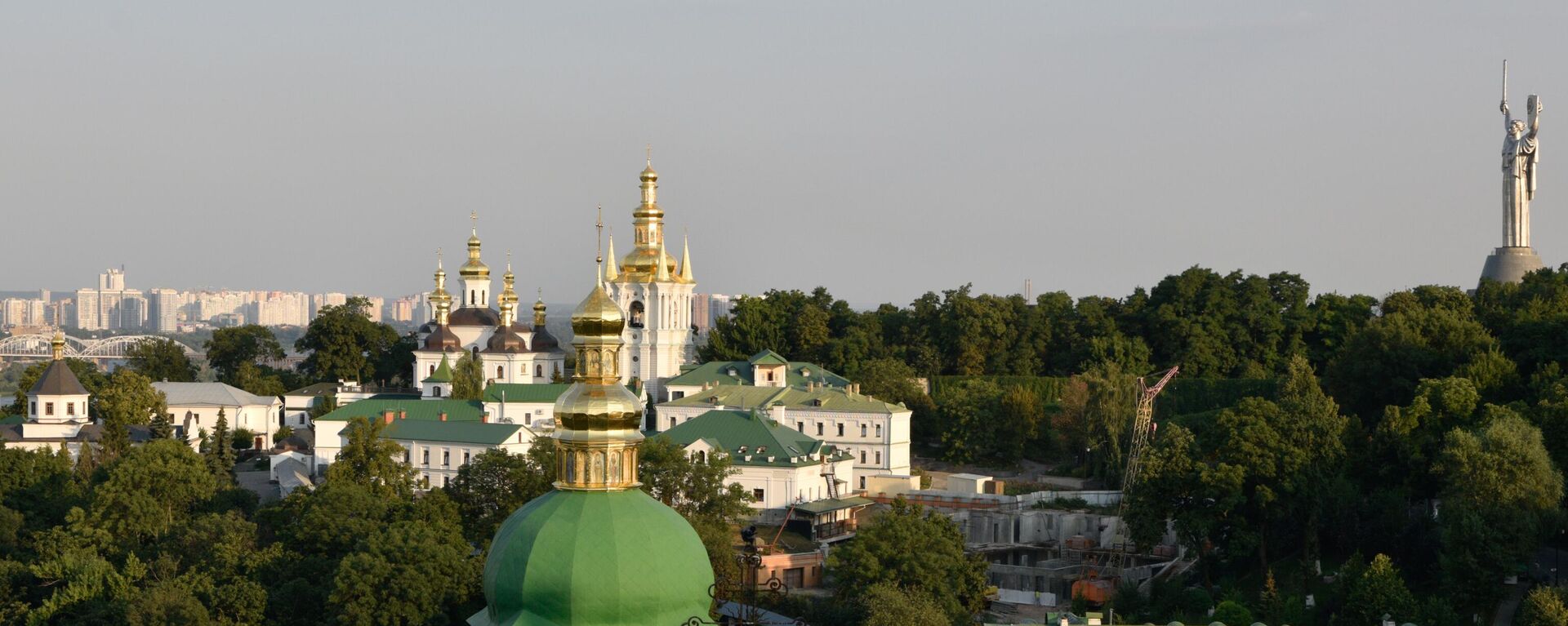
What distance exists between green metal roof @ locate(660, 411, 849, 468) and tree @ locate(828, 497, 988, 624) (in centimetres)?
949

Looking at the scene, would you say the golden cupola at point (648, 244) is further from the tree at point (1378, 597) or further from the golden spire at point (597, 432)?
the golden spire at point (597, 432)

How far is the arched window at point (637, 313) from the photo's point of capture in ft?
198

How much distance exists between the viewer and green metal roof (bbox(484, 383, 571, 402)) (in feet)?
178

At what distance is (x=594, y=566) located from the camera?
15852 mm

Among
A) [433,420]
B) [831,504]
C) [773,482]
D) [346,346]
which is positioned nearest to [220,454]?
[433,420]

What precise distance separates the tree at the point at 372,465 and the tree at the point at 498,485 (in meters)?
2.03

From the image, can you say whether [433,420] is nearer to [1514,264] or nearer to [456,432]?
[456,432]

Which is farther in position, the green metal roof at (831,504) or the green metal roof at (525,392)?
the green metal roof at (525,392)

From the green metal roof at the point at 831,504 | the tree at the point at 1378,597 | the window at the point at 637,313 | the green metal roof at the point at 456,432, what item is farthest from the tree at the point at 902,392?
the tree at the point at 1378,597

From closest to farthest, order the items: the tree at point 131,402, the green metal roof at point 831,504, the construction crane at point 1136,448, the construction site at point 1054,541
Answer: the construction site at point 1054,541, the construction crane at point 1136,448, the green metal roof at point 831,504, the tree at point 131,402

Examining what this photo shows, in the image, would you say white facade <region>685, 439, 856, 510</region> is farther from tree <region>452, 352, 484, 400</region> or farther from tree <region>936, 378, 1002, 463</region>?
tree <region>452, 352, 484, 400</region>

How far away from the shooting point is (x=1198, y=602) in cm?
3375

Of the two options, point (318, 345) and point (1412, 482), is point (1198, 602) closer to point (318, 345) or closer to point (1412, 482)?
point (1412, 482)

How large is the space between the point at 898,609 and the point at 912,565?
2.89 meters
